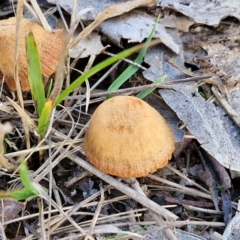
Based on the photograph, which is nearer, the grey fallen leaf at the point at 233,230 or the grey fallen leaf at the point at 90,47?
the grey fallen leaf at the point at 233,230

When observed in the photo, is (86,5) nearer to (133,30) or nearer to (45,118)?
(133,30)

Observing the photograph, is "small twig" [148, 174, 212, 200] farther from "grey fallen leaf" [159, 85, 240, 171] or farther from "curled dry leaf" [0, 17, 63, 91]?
"curled dry leaf" [0, 17, 63, 91]

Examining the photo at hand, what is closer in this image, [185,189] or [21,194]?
[21,194]

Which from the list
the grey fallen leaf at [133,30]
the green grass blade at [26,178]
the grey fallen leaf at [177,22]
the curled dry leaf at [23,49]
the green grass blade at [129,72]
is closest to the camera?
the green grass blade at [26,178]

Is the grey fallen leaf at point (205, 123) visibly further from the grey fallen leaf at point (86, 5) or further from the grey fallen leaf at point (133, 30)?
the grey fallen leaf at point (86, 5)

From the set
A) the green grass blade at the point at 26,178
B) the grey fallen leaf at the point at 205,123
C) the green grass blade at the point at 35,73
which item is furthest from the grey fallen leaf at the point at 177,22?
the green grass blade at the point at 26,178

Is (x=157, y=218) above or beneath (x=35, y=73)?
beneath

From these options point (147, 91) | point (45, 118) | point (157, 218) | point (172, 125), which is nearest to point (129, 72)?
point (147, 91)
